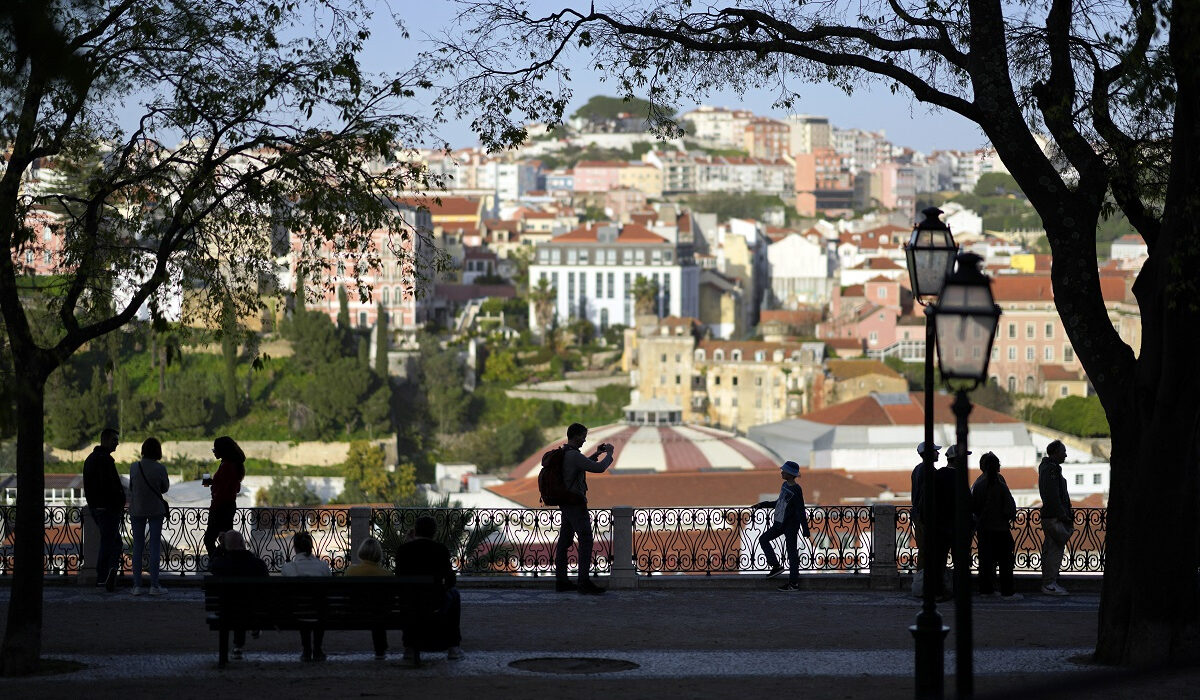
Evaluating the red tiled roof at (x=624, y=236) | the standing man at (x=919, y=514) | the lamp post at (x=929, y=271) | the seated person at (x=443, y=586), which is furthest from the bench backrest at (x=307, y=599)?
the red tiled roof at (x=624, y=236)

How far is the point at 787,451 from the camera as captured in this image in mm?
71875

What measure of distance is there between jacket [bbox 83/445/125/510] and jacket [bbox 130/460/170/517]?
0.40 feet

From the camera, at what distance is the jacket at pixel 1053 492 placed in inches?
494

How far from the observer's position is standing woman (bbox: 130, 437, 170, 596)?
12305 mm

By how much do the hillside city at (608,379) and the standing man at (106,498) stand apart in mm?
34385

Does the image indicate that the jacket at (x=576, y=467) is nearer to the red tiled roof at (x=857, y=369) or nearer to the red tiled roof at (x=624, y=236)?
the red tiled roof at (x=857, y=369)

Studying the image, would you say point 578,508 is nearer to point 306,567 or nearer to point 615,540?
point 615,540

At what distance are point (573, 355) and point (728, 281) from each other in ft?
72.4

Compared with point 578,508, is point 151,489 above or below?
above

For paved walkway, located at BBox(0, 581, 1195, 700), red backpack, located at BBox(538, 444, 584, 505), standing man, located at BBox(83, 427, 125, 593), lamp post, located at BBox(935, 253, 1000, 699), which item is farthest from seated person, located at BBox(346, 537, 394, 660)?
lamp post, located at BBox(935, 253, 1000, 699)

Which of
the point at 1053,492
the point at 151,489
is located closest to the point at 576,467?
the point at 151,489

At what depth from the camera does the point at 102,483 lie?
12273 mm

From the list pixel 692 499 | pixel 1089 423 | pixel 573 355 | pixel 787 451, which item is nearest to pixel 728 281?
pixel 573 355

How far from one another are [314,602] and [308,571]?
1039mm
